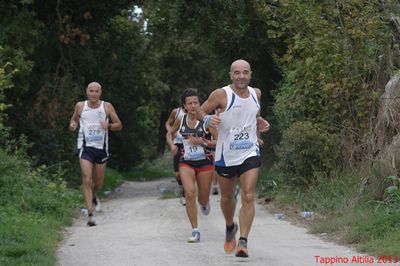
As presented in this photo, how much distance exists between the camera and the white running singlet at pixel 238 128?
349 inches

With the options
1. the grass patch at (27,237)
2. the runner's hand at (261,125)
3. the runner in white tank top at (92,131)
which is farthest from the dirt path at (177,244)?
the runner's hand at (261,125)

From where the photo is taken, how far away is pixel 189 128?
11016 mm

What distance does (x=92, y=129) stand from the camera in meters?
13.2

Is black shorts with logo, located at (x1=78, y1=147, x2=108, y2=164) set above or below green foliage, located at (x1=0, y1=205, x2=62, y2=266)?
above

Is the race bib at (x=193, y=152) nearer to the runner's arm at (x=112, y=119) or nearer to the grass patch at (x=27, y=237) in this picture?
the grass patch at (x=27, y=237)

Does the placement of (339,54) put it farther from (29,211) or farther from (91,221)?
(29,211)

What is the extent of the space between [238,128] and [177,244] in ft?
6.82

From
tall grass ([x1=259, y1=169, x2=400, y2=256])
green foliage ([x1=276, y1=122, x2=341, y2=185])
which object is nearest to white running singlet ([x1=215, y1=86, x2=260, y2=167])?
tall grass ([x1=259, y1=169, x2=400, y2=256])

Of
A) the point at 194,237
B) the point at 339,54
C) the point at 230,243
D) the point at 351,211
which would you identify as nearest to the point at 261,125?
the point at 230,243

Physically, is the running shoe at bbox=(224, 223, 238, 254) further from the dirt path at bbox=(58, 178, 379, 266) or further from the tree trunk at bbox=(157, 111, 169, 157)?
the tree trunk at bbox=(157, 111, 169, 157)

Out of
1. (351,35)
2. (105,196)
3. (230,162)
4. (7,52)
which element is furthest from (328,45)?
(105,196)

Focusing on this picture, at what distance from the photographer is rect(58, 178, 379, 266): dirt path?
8.77m

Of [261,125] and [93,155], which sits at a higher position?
[261,125]

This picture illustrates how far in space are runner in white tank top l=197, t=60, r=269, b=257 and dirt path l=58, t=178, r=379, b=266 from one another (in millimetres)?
526
